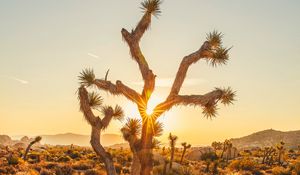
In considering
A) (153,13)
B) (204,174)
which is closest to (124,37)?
(153,13)

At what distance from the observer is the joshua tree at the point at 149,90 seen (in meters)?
11.6

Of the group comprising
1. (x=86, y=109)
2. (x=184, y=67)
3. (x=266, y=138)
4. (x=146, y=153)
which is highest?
(x=266, y=138)

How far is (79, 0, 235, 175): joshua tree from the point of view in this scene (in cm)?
1159

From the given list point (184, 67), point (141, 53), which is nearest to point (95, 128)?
point (141, 53)

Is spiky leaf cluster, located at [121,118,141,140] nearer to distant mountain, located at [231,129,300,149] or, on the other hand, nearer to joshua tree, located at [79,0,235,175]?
joshua tree, located at [79,0,235,175]

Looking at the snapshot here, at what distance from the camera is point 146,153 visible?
36.9 ft

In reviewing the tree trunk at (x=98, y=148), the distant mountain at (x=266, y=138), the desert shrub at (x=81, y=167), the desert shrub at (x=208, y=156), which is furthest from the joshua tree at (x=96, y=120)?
the distant mountain at (x=266, y=138)

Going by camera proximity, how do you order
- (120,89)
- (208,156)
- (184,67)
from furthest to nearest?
(208,156), (184,67), (120,89)

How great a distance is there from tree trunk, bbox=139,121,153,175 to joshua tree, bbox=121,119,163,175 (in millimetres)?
152

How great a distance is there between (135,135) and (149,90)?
1.51m

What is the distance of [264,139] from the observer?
150 m

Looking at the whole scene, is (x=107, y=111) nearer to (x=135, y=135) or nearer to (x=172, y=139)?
(x=135, y=135)

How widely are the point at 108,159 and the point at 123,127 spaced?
3.63 ft

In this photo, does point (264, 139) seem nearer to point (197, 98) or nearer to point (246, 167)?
point (246, 167)
